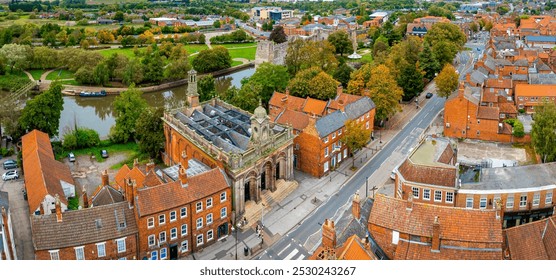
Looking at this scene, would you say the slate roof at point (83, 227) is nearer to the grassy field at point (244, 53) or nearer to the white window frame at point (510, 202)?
the white window frame at point (510, 202)

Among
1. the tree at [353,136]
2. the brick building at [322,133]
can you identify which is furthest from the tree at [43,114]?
the tree at [353,136]

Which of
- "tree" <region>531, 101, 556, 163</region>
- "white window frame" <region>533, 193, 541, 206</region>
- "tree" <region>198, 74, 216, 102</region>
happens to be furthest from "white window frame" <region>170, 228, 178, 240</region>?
"tree" <region>198, 74, 216, 102</region>

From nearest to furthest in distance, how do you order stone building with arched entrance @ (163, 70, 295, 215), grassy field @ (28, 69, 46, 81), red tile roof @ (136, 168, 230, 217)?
1. red tile roof @ (136, 168, 230, 217)
2. stone building with arched entrance @ (163, 70, 295, 215)
3. grassy field @ (28, 69, 46, 81)

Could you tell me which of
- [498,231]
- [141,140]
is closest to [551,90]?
[498,231]

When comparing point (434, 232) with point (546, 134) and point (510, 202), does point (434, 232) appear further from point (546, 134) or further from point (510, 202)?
point (546, 134)

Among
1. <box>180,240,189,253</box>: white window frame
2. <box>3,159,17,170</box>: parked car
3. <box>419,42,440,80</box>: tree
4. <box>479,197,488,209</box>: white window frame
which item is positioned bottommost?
<box>180,240,189,253</box>: white window frame

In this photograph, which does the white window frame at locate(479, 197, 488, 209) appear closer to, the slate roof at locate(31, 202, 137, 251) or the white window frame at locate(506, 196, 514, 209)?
the white window frame at locate(506, 196, 514, 209)

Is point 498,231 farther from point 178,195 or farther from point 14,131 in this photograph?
point 14,131
